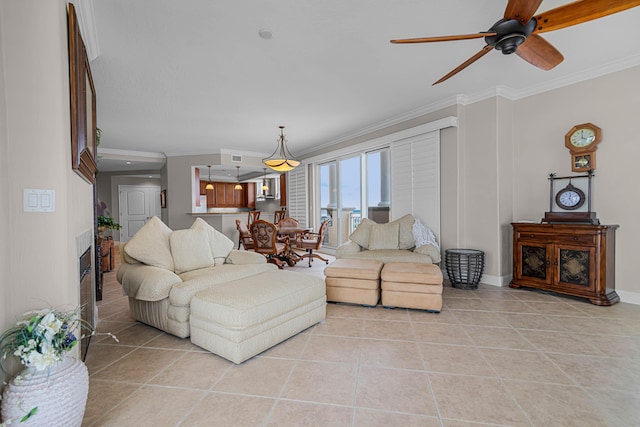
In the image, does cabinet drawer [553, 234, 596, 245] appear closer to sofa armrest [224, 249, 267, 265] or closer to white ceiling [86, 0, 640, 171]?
white ceiling [86, 0, 640, 171]

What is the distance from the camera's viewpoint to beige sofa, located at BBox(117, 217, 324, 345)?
2.37 m

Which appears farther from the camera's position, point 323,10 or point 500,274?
point 500,274

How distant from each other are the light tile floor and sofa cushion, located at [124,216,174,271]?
2.05ft

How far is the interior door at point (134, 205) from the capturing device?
10.1 metres

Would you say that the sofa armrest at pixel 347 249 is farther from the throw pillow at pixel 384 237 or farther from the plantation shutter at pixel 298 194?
the plantation shutter at pixel 298 194

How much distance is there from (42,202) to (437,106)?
14.7 ft

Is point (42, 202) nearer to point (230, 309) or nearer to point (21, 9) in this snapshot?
point (21, 9)

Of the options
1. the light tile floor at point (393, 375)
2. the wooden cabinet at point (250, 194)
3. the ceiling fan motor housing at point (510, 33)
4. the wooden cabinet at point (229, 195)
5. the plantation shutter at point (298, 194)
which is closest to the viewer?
the light tile floor at point (393, 375)

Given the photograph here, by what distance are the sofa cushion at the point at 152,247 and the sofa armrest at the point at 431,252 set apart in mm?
2969

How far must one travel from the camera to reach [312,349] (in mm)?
2268

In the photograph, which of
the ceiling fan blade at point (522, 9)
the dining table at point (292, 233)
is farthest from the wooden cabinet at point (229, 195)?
the ceiling fan blade at point (522, 9)

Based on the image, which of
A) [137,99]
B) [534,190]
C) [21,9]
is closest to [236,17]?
[21,9]

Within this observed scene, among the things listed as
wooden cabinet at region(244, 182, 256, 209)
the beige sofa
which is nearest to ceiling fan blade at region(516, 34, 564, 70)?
the beige sofa

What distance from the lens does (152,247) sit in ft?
8.87
